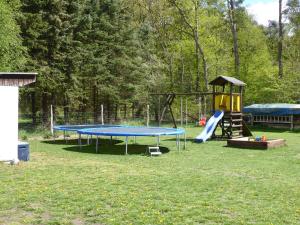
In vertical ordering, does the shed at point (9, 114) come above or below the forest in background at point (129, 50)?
below

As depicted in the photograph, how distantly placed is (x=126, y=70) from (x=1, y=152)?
19485 millimetres

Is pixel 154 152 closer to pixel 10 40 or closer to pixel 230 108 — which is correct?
pixel 230 108

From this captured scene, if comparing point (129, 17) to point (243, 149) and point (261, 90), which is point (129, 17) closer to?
point (261, 90)

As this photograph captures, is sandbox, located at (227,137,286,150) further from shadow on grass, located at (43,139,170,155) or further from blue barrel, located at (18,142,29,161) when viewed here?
blue barrel, located at (18,142,29,161)

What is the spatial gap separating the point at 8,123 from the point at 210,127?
1042 centimetres

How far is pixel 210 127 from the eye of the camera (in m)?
19.0

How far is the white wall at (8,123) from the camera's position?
10.9 meters

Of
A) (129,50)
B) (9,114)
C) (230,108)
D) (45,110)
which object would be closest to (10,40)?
(45,110)

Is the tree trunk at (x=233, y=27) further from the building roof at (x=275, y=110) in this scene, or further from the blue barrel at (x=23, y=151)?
the blue barrel at (x=23, y=151)

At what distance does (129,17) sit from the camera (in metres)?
31.0

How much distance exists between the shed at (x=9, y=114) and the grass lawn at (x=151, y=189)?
56 centimetres

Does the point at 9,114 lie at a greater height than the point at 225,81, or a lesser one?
lesser

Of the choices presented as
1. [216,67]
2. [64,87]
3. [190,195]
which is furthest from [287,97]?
[190,195]

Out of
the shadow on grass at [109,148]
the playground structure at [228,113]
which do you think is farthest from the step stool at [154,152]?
the playground structure at [228,113]
